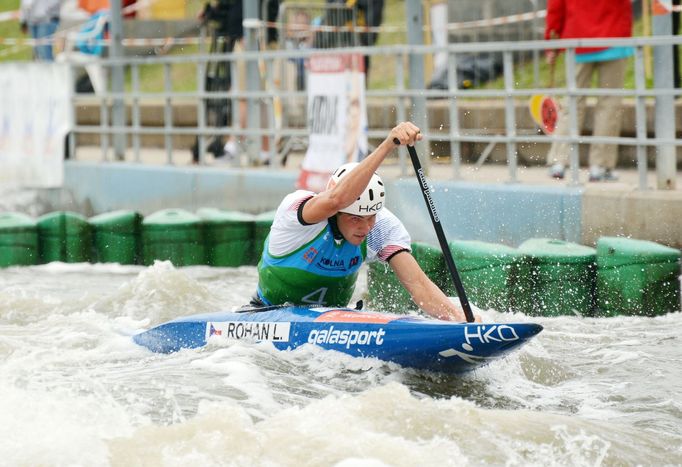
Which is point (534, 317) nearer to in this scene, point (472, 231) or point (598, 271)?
point (598, 271)

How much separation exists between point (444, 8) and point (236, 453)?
11470 millimetres

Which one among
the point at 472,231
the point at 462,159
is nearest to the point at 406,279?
the point at 472,231

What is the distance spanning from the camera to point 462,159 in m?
15.3

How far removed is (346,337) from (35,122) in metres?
10.7

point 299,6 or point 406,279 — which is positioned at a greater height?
point 299,6

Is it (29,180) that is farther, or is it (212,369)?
(29,180)

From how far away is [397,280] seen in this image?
416 inches

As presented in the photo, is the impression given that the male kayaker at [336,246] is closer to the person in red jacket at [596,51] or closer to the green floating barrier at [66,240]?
the person in red jacket at [596,51]

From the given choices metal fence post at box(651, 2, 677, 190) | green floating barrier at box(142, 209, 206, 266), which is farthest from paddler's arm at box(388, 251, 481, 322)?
green floating barrier at box(142, 209, 206, 266)

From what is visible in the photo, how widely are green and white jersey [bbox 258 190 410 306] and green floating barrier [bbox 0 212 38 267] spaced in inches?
226

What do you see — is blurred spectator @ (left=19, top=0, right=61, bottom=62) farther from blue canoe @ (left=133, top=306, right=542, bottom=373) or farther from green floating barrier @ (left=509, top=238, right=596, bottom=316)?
blue canoe @ (left=133, top=306, right=542, bottom=373)

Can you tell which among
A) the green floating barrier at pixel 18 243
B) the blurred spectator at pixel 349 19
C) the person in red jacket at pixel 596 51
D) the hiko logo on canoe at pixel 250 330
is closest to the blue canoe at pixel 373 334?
the hiko logo on canoe at pixel 250 330

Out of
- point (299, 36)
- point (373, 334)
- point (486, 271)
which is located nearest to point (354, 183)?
point (373, 334)

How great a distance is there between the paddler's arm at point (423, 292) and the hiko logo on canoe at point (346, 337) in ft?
1.82
